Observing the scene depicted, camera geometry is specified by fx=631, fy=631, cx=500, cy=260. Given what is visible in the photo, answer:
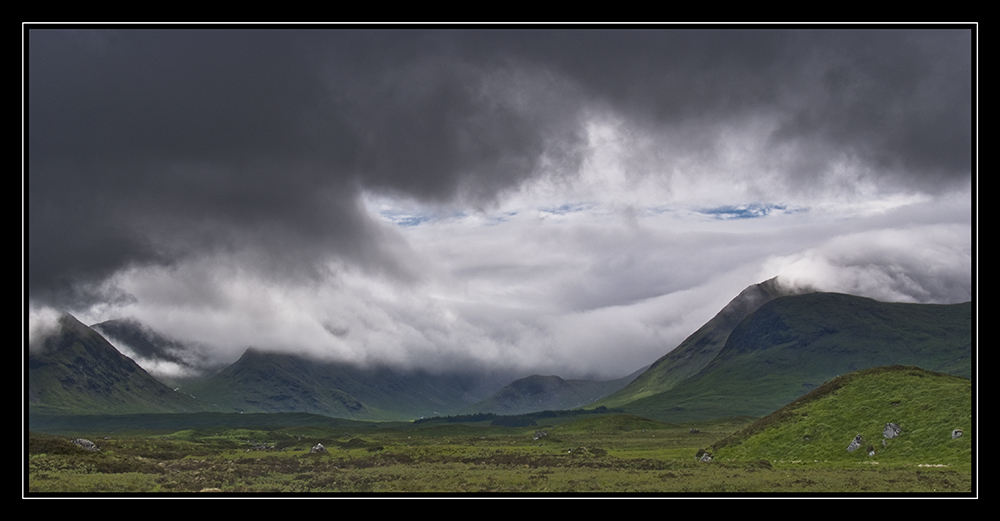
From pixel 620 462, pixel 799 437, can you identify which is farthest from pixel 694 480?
pixel 799 437

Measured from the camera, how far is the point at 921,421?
88750 mm

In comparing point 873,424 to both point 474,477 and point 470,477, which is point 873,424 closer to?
point 474,477

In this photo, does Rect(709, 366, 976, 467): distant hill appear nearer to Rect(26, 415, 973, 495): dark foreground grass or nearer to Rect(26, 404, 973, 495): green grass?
Rect(26, 415, 973, 495): dark foreground grass

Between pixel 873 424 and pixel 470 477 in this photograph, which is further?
pixel 873 424

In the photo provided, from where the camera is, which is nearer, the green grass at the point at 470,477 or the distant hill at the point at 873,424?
the green grass at the point at 470,477

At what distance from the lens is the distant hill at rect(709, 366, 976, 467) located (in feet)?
271

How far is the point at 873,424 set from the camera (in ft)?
309

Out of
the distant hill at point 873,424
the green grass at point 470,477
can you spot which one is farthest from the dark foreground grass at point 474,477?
the distant hill at point 873,424

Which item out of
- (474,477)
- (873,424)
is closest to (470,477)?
(474,477)

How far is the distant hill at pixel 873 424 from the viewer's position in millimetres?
82688

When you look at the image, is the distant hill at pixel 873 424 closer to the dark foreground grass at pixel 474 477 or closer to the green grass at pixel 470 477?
the dark foreground grass at pixel 474 477
